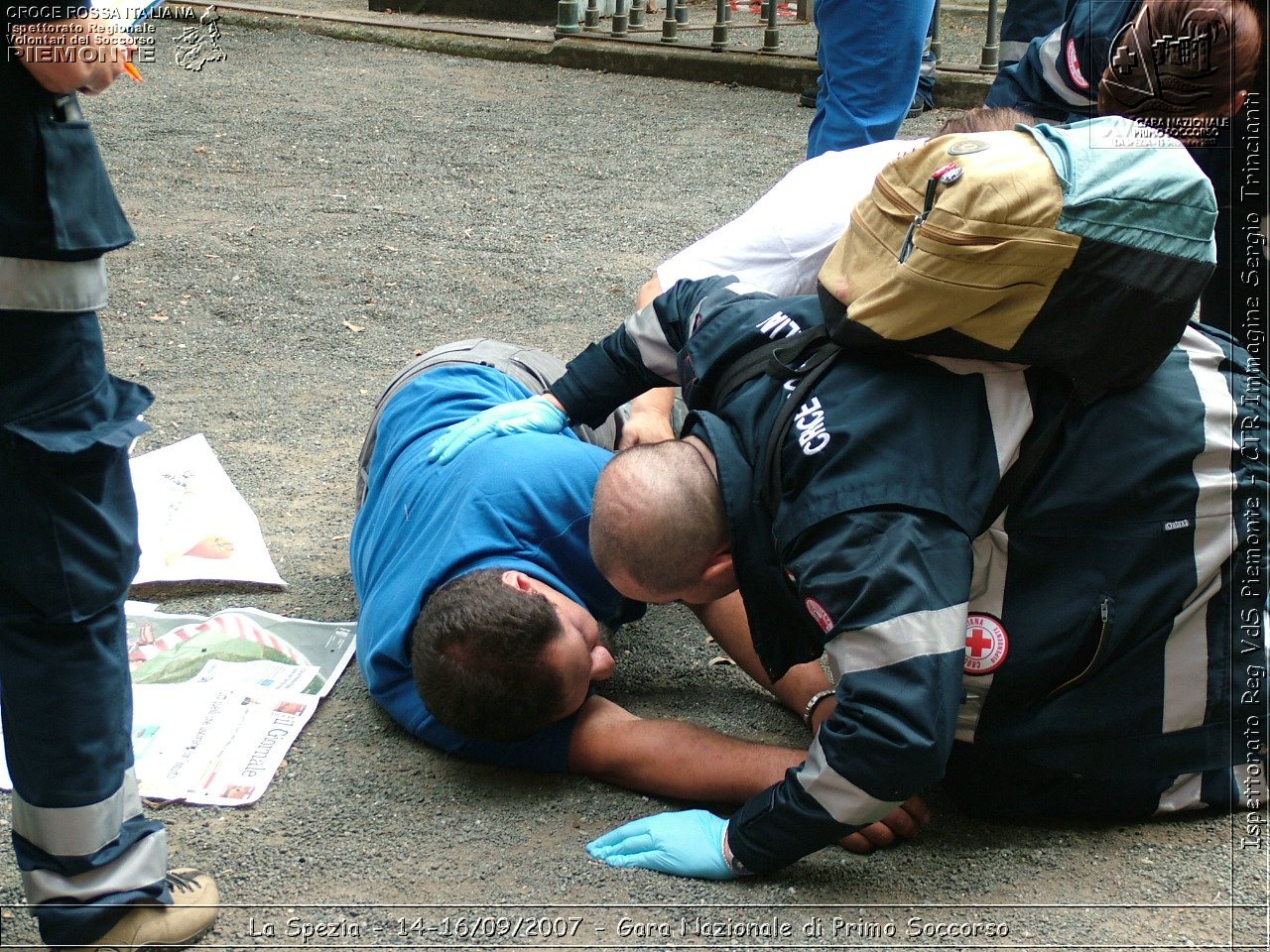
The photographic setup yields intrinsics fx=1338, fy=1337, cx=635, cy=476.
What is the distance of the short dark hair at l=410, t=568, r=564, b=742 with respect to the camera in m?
2.08

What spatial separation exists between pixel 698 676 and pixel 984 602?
78 centimetres

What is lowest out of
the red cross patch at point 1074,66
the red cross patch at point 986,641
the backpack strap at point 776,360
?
the red cross patch at point 986,641

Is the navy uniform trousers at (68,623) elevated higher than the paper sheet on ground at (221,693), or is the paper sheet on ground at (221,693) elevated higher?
the navy uniform trousers at (68,623)

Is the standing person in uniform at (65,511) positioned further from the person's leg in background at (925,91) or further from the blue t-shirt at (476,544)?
the person's leg in background at (925,91)

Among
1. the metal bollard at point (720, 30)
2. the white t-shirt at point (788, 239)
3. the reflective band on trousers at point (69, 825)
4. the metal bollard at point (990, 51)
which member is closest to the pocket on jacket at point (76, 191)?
the reflective band on trousers at point (69, 825)

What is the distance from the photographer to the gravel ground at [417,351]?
6.49 ft

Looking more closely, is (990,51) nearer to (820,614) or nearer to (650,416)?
(650,416)

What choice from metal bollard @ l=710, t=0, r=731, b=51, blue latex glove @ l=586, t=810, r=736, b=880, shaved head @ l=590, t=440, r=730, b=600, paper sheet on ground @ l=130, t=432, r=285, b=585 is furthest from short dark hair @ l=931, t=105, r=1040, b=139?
metal bollard @ l=710, t=0, r=731, b=51

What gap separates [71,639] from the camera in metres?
1.69

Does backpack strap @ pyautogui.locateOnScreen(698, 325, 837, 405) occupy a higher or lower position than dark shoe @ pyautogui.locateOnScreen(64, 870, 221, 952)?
higher

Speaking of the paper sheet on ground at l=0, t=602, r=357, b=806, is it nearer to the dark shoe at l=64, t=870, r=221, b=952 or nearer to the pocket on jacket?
the dark shoe at l=64, t=870, r=221, b=952

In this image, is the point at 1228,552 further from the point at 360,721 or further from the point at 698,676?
the point at 360,721

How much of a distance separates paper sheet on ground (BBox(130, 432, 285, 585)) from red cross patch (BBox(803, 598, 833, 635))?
55.0 inches

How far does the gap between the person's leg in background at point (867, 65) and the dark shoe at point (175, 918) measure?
9.37 feet
